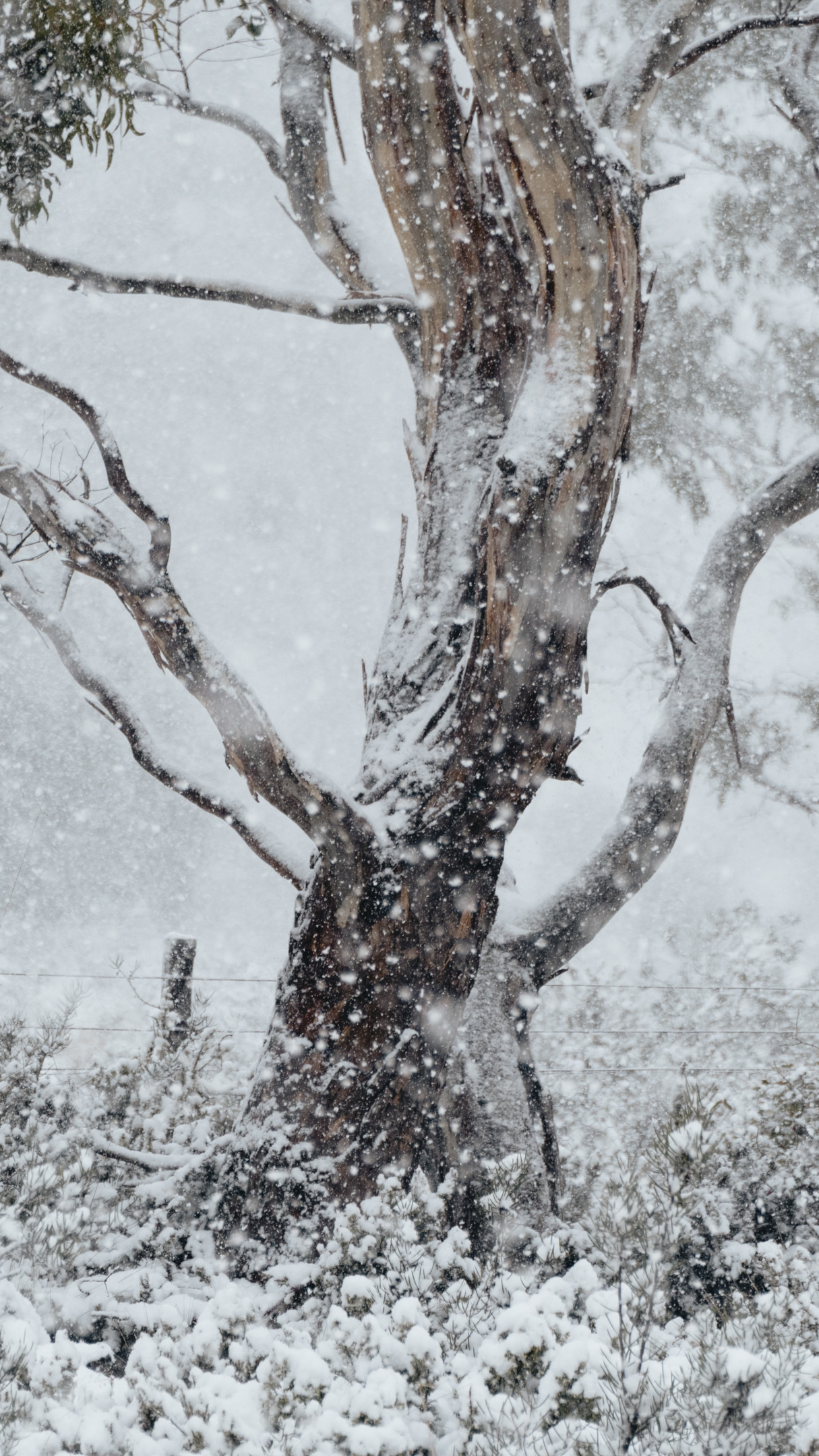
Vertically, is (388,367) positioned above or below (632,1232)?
above

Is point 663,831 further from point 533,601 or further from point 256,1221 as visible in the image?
point 256,1221

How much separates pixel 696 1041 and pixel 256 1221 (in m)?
5.55

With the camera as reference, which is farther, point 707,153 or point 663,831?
point 707,153

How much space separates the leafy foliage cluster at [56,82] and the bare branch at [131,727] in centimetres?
128

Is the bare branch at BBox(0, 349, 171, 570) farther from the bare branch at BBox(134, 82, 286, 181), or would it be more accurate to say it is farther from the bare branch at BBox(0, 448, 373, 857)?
the bare branch at BBox(134, 82, 286, 181)

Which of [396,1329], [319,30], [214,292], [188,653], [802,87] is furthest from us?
[802,87]

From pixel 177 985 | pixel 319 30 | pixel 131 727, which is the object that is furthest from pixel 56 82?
pixel 177 985

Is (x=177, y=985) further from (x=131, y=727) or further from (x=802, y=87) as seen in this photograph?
(x=802, y=87)

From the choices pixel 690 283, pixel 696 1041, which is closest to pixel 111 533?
pixel 690 283

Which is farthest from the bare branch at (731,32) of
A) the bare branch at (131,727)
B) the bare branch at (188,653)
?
the bare branch at (131,727)

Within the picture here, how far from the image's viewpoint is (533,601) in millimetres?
2730

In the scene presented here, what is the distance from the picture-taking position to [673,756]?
12.2ft

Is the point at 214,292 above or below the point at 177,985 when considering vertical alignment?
above

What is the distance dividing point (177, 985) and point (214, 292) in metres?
3.95
